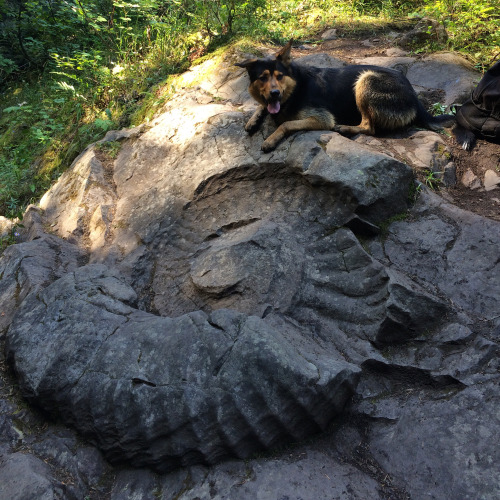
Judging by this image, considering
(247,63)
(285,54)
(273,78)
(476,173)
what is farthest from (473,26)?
(247,63)

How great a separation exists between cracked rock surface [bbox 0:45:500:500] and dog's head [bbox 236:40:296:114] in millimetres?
631

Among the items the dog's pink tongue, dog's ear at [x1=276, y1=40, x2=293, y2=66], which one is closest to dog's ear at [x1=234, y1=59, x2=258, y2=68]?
dog's ear at [x1=276, y1=40, x2=293, y2=66]

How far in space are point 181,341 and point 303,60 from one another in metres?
5.77

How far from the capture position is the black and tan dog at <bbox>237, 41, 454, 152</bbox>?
510 centimetres

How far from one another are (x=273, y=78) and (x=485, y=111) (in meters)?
2.55

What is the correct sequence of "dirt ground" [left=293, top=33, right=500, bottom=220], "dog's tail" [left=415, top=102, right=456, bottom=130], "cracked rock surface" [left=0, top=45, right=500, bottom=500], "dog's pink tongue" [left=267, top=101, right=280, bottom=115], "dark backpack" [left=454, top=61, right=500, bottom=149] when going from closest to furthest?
"cracked rock surface" [left=0, top=45, right=500, bottom=500] → "dirt ground" [left=293, top=33, right=500, bottom=220] → "dark backpack" [left=454, top=61, right=500, bottom=149] → "dog's pink tongue" [left=267, top=101, right=280, bottom=115] → "dog's tail" [left=415, top=102, right=456, bottom=130]

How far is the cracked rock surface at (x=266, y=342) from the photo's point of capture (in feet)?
9.61

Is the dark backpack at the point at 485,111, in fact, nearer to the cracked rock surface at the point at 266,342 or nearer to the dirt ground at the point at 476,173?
the dirt ground at the point at 476,173

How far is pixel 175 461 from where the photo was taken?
3006 mm

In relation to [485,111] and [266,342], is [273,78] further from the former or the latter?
[266,342]

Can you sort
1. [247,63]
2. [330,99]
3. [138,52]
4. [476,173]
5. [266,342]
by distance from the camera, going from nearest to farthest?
[266,342]
[476,173]
[247,63]
[330,99]
[138,52]

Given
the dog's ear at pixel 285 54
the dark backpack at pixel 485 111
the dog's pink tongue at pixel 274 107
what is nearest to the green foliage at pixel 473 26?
the dark backpack at pixel 485 111

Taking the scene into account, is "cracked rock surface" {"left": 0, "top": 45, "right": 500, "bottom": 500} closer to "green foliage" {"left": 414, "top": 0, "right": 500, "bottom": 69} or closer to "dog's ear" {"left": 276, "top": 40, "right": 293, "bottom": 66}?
"dog's ear" {"left": 276, "top": 40, "right": 293, "bottom": 66}

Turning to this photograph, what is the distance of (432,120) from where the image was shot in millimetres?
5477
